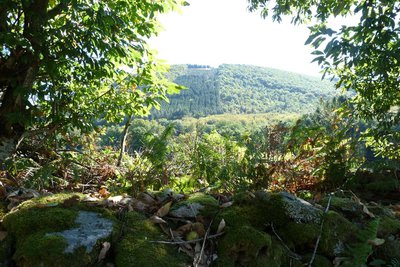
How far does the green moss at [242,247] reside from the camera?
174cm

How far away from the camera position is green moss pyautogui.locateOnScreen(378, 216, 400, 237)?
7.12 ft

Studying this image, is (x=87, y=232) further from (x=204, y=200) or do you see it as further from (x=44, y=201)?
(x=204, y=200)

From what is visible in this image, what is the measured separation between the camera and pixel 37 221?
1762mm

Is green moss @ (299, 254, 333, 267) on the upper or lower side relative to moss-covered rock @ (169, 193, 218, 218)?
lower

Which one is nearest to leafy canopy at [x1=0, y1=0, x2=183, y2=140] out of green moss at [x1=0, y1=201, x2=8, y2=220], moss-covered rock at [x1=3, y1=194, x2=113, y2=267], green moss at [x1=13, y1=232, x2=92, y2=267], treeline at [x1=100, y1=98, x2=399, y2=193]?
treeline at [x1=100, y1=98, x2=399, y2=193]

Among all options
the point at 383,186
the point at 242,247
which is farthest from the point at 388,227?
the point at 383,186

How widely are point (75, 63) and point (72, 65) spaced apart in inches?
7.5

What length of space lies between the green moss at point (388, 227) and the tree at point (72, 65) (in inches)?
131

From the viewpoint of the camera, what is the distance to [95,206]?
2072 millimetres

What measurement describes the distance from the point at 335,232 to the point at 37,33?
363 centimetres

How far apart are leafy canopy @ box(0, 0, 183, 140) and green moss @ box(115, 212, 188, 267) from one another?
Answer: 8.23 feet

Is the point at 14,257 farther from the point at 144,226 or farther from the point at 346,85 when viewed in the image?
the point at 346,85

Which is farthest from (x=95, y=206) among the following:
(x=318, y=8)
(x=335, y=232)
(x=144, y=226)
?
(x=318, y=8)

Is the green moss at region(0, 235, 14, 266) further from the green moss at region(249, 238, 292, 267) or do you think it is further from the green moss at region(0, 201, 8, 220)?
the green moss at region(249, 238, 292, 267)
